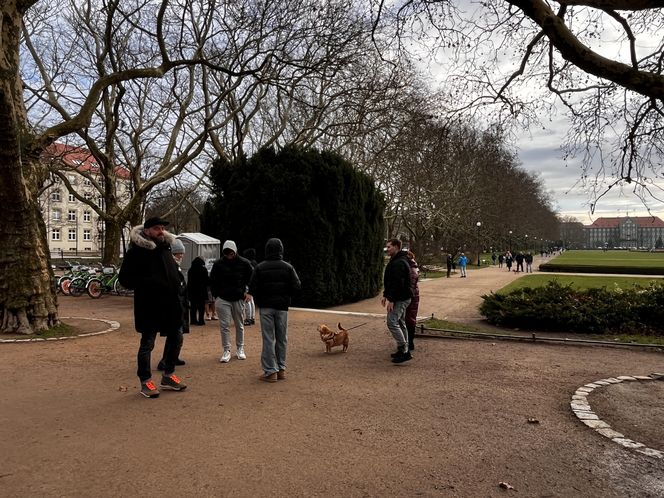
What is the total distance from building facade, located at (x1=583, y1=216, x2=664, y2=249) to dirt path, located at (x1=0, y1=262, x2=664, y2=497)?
15881 centimetres

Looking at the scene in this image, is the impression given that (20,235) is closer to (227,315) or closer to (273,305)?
(227,315)

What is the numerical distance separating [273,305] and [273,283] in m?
0.29

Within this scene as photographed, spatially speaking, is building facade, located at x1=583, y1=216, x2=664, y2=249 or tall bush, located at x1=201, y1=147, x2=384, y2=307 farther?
building facade, located at x1=583, y1=216, x2=664, y2=249

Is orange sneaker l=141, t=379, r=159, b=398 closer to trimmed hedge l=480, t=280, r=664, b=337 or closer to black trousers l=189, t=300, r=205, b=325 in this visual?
black trousers l=189, t=300, r=205, b=325

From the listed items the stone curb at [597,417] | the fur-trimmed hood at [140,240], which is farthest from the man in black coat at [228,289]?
the stone curb at [597,417]

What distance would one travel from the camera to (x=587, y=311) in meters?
10.5

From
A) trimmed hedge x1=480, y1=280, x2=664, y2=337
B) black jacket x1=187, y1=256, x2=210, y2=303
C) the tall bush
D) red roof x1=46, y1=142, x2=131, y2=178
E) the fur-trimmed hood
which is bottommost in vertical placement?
trimmed hedge x1=480, y1=280, x2=664, y2=337

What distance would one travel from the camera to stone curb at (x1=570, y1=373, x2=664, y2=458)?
13.8 ft

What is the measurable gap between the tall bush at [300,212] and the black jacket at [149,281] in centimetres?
1000

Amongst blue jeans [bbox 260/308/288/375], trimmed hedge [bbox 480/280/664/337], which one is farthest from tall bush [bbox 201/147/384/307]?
blue jeans [bbox 260/308/288/375]

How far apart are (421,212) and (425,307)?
53.0 feet

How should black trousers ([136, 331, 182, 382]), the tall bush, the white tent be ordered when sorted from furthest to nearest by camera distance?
the tall bush < the white tent < black trousers ([136, 331, 182, 382])

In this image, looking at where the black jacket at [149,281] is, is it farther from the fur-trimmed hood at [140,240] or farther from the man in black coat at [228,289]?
the man in black coat at [228,289]

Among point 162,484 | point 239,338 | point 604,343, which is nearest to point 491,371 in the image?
point 604,343
